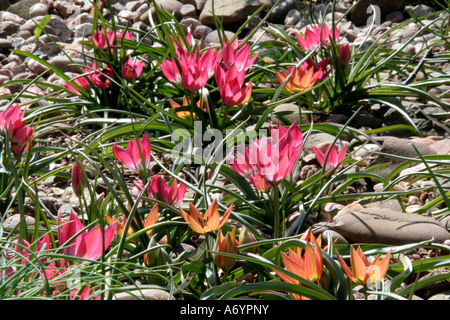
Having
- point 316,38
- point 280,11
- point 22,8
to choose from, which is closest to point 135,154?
point 316,38

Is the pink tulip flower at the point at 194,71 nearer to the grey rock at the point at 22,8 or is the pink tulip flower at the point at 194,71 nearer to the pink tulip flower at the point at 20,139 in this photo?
the pink tulip flower at the point at 20,139

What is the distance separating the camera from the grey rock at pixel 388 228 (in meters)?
1.34

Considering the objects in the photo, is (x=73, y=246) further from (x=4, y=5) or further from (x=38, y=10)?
(x=4, y=5)

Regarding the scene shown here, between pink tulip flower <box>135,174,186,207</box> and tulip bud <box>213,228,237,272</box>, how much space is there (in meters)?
0.25

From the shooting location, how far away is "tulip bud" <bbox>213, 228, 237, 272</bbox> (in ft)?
3.57

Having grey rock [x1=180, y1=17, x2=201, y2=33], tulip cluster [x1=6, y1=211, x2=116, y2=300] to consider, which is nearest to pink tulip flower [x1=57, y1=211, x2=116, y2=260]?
tulip cluster [x1=6, y1=211, x2=116, y2=300]

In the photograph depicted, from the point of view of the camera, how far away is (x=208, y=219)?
1.09 m

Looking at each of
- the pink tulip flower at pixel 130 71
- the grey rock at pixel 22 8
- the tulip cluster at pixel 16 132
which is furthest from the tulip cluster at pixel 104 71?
the grey rock at pixel 22 8

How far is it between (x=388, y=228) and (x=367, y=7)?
98.5 inches

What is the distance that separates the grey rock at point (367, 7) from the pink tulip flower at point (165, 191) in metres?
2.61

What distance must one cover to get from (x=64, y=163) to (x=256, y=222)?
3.00 ft

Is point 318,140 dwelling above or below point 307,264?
below

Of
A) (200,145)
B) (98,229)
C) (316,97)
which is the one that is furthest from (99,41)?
(98,229)

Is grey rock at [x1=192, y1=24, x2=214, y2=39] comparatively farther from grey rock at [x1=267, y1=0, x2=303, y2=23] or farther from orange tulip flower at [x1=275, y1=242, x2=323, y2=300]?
orange tulip flower at [x1=275, y1=242, x2=323, y2=300]
